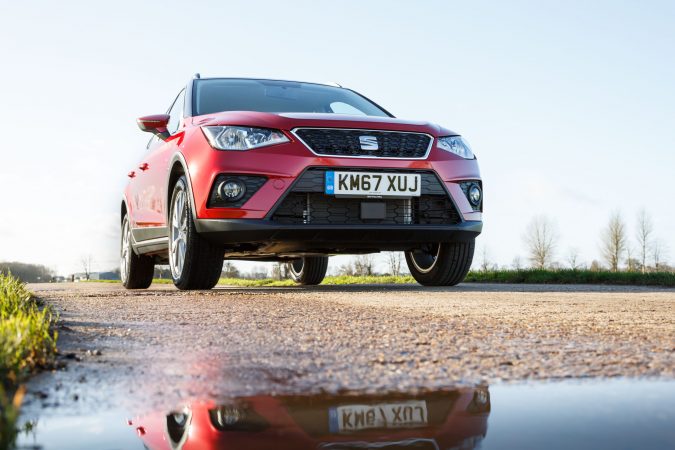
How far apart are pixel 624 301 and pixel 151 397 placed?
400 cm

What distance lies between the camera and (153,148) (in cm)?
721

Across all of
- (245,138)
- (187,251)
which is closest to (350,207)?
(245,138)

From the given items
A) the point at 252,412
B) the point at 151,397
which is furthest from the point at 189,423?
the point at 151,397

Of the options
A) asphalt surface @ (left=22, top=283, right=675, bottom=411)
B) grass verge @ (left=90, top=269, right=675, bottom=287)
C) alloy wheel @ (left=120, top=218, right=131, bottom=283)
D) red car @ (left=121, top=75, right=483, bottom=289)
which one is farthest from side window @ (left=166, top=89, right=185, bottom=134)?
grass verge @ (left=90, top=269, right=675, bottom=287)

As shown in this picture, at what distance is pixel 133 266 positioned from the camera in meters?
8.27

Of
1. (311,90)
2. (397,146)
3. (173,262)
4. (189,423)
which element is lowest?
(189,423)

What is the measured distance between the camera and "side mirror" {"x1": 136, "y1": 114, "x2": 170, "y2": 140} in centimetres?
643

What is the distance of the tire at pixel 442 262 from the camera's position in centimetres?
660

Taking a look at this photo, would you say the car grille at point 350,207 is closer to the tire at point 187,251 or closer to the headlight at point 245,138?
the headlight at point 245,138

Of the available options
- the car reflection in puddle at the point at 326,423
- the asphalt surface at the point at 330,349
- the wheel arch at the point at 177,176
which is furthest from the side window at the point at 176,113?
the car reflection in puddle at the point at 326,423

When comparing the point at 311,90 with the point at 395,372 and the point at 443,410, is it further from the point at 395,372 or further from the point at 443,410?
the point at 443,410

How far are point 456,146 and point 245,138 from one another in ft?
5.69

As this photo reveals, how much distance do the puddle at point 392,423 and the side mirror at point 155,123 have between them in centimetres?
497

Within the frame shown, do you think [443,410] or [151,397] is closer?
[443,410]
